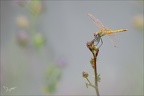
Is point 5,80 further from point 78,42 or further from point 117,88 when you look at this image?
point 78,42

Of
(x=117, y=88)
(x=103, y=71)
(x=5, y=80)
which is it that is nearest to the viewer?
(x=5, y=80)

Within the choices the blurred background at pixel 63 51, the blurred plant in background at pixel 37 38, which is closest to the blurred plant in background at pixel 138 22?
the blurred background at pixel 63 51

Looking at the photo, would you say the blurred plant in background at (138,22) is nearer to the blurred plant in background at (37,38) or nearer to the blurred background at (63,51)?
the blurred background at (63,51)

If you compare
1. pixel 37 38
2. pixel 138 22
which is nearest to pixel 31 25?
pixel 37 38

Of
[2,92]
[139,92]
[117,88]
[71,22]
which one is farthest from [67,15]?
[2,92]

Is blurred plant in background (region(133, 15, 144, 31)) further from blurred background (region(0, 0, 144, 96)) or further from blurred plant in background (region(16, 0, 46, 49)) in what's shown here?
blurred plant in background (region(16, 0, 46, 49))

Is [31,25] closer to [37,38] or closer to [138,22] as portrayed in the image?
[37,38]

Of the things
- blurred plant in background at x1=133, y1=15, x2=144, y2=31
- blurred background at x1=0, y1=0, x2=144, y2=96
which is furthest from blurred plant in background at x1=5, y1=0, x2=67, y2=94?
blurred plant in background at x1=133, y1=15, x2=144, y2=31

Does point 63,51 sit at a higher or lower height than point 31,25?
lower
